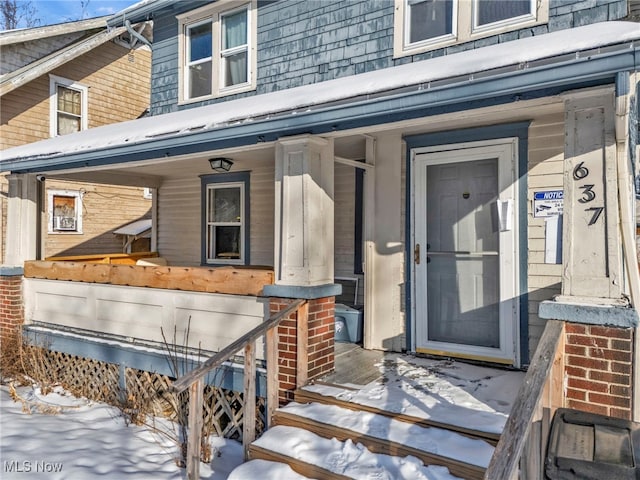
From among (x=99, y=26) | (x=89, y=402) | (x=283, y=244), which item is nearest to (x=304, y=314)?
(x=283, y=244)

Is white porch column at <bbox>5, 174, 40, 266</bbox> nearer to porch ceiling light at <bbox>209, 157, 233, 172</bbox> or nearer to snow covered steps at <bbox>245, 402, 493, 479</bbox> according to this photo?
porch ceiling light at <bbox>209, 157, 233, 172</bbox>

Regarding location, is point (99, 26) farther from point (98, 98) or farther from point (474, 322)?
point (474, 322)

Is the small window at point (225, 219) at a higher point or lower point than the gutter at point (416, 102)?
lower

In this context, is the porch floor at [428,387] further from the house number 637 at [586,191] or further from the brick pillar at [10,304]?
the brick pillar at [10,304]

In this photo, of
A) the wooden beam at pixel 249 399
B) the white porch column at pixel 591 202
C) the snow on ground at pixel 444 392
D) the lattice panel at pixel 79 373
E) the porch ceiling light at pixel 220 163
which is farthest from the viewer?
the porch ceiling light at pixel 220 163

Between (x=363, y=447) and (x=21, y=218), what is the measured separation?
5.88m

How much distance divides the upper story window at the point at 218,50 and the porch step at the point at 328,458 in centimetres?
535

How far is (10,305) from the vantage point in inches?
257

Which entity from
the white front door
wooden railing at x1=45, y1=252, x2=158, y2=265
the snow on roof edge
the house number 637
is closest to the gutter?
the snow on roof edge

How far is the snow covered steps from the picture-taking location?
2.99m

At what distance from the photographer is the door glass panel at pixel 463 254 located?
185 inches

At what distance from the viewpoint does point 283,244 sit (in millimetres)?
4293

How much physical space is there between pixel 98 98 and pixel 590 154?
12246 mm

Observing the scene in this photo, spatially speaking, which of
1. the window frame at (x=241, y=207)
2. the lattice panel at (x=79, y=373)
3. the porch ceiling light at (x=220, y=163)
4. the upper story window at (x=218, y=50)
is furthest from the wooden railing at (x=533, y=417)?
the upper story window at (x=218, y=50)
